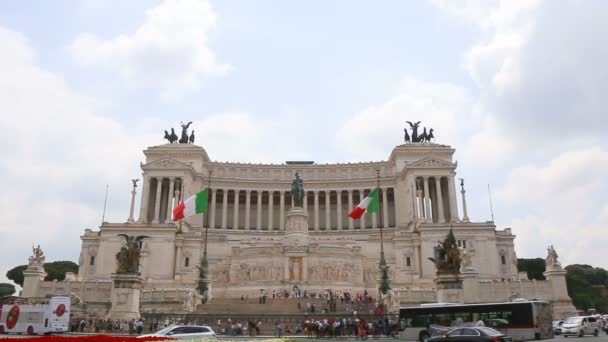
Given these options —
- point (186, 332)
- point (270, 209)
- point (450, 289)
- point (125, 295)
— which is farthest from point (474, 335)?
point (270, 209)

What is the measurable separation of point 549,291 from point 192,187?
60.2 metres

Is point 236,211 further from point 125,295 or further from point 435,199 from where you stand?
point 125,295

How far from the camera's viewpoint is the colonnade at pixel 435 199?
8569cm

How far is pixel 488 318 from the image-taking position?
93.7 ft

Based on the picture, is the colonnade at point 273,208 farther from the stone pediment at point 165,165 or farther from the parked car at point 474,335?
the parked car at point 474,335

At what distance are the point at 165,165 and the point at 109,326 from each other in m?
55.9

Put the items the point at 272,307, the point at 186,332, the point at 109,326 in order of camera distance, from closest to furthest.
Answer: the point at 186,332 → the point at 109,326 → the point at 272,307

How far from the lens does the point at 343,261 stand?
6362cm

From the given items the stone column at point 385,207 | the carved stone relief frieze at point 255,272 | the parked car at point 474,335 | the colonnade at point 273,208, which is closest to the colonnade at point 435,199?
the stone column at point 385,207

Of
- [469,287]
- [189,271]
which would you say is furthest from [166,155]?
[469,287]

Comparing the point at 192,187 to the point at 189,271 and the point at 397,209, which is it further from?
the point at 397,209

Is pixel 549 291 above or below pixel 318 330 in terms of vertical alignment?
above

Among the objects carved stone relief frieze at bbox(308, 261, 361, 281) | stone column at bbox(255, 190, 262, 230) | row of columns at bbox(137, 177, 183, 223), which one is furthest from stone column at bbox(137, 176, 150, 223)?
carved stone relief frieze at bbox(308, 261, 361, 281)

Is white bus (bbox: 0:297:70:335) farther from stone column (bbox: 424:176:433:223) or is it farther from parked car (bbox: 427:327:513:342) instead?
stone column (bbox: 424:176:433:223)
